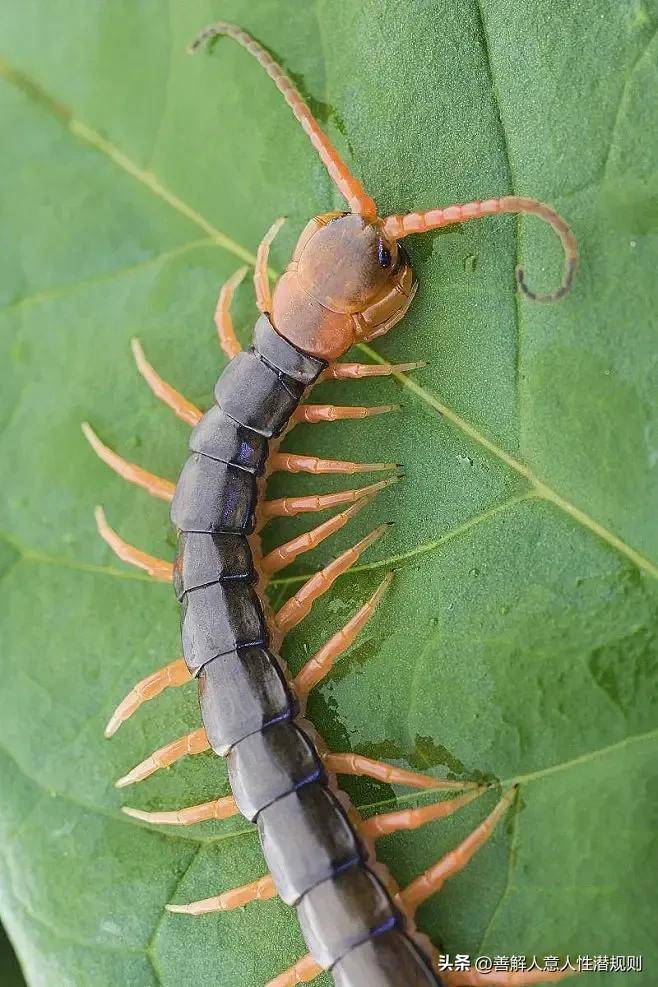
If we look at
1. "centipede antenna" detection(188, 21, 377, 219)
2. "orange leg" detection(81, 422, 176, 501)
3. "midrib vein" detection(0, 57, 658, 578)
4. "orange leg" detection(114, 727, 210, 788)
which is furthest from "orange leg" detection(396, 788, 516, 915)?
"centipede antenna" detection(188, 21, 377, 219)

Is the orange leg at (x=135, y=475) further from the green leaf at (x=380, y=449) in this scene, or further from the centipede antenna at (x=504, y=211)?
the centipede antenna at (x=504, y=211)

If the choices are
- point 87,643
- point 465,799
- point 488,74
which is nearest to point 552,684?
point 465,799

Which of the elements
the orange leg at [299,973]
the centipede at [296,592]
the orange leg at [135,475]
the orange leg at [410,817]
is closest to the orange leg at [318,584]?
the centipede at [296,592]

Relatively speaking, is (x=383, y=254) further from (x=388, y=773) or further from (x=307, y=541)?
(x=388, y=773)

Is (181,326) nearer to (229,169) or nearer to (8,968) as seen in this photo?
(229,169)

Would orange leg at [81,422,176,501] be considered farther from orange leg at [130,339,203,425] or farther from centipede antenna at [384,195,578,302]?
centipede antenna at [384,195,578,302]

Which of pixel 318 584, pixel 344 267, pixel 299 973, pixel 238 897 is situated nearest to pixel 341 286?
pixel 344 267
